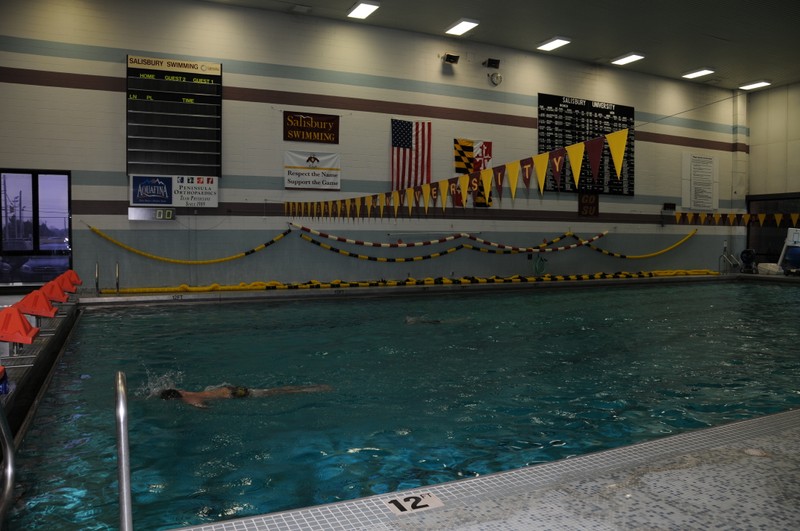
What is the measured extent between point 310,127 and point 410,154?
89.0 inches

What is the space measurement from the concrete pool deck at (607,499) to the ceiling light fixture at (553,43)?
12.1 meters

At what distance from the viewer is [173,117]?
421 inches

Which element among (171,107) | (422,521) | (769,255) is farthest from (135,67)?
(769,255)

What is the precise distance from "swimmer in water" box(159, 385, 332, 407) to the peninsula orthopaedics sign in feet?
A: 26.0

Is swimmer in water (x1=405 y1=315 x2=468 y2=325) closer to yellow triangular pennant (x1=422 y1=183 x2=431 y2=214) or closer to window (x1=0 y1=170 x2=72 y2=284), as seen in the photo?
yellow triangular pennant (x1=422 y1=183 x2=431 y2=214)

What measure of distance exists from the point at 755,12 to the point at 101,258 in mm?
13432

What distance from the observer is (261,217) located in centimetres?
1152

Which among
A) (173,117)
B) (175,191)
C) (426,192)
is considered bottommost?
(175,191)

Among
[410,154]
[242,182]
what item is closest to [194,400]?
[242,182]

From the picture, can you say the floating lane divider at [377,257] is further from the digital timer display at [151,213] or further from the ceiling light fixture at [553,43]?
the ceiling light fixture at [553,43]

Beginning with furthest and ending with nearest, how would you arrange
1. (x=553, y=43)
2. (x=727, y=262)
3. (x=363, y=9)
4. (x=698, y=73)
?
(x=727, y=262)
(x=698, y=73)
(x=553, y=43)
(x=363, y=9)

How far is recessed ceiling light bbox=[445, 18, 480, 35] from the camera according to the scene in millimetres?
11924

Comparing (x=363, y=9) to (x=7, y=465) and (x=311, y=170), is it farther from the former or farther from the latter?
(x=7, y=465)

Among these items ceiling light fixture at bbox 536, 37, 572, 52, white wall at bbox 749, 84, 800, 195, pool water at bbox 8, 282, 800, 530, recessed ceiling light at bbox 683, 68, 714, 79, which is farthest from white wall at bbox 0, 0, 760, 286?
white wall at bbox 749, 84, 800, 195
